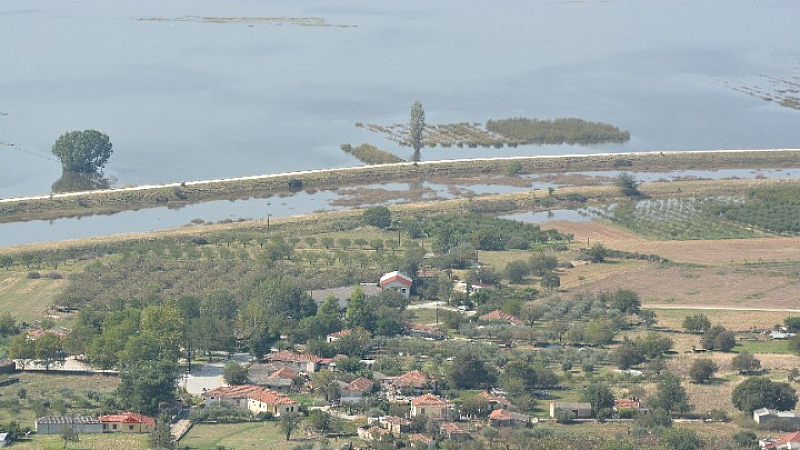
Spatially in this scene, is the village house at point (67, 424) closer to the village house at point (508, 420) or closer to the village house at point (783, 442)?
the village house at point (508, 420)

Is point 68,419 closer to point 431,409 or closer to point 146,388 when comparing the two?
point 146,388

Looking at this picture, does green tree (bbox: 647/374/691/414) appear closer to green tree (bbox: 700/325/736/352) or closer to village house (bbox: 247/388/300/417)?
green tree (bbox: 700/325/736/352)

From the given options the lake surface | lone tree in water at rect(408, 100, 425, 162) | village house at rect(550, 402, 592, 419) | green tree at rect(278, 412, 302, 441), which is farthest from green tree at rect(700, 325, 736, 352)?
lone tree in water at rect(408, 100, 425, 162)

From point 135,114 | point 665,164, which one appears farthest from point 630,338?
point 135,114

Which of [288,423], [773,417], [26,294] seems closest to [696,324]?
[773,417]

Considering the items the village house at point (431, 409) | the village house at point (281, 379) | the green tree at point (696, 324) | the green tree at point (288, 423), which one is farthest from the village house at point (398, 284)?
the green tree at point (288, 423)

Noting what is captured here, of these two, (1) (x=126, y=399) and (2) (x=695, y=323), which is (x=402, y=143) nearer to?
(2) (x=695, y=323)
